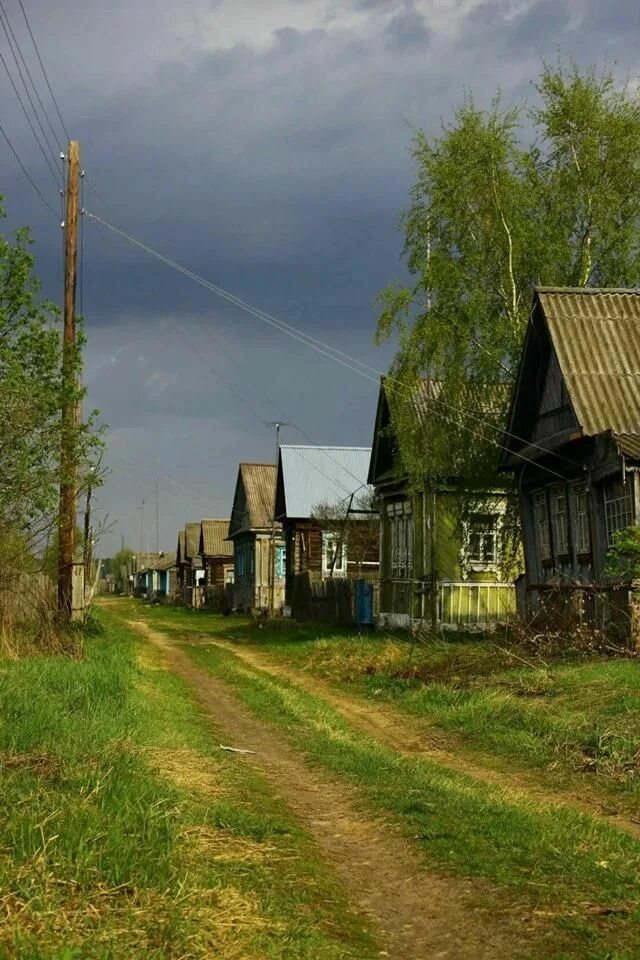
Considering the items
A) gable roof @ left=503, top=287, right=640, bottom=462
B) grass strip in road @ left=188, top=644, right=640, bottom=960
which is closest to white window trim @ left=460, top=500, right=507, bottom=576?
gable roof @ left=503, top=287, right=640, bottom=462

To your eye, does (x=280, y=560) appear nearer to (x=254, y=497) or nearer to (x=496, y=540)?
(x=254, y=497)

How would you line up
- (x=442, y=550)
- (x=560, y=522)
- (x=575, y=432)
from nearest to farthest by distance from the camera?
(x=575, y=432) < (x=560, y=522) < (x=442, y=550)

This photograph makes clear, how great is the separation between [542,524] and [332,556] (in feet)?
77.3

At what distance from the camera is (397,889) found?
21.0 ft

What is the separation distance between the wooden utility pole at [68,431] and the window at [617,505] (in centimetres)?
1021

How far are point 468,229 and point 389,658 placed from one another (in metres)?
11.8

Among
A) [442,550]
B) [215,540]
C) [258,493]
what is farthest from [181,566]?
[442,550]

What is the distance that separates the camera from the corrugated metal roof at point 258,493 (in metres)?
56.5

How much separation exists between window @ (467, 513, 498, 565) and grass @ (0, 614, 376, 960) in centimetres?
1957

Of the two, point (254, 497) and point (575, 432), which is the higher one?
point (254, 497)

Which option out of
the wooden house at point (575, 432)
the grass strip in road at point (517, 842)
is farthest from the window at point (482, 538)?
the grass strip in road at point (517, 842)

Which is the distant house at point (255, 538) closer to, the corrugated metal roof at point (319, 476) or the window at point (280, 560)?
the window at point (280, 560)

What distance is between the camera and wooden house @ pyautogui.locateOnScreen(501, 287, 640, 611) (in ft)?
68.5

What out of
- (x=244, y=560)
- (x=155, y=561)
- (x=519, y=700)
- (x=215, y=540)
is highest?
(x=155, y=561)
